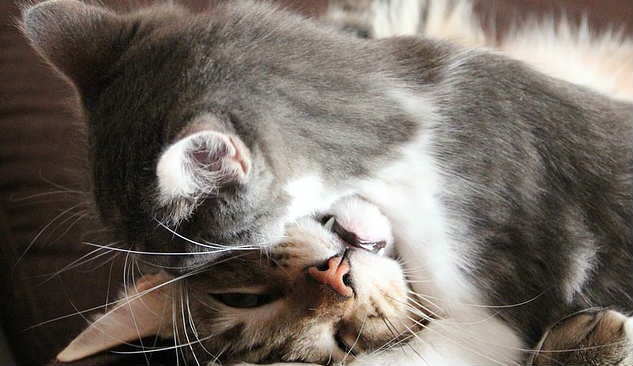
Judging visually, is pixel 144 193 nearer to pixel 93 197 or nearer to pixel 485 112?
pixel 93 197

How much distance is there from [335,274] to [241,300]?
19 cm

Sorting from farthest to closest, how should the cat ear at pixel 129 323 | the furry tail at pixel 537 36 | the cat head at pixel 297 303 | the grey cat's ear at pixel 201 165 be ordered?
1. the furry tail at pixel 537 36
2. the cat ear at pixel 129 323
3. the cat head at pixel 297 303
4. the grey cat's ear at pixel 201 165

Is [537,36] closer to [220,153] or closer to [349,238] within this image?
[349,238]

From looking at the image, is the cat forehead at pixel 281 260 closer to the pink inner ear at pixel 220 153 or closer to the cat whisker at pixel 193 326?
the cat whisker at pixel 193 326

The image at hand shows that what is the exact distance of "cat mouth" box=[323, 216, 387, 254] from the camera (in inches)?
35.6

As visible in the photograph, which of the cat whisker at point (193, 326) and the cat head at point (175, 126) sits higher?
the cat head at point (175, 126)

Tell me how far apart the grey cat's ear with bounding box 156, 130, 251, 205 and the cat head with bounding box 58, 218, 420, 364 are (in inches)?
7.8

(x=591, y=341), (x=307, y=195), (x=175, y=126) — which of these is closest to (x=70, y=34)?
(x=175, y=126)

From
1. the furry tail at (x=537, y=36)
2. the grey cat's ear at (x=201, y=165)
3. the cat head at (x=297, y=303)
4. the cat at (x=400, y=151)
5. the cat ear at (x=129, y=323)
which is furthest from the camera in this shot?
the furry tail at (x=537, y=36)

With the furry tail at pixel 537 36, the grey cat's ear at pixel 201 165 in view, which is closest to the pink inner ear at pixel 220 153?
the grey cat's ear at pixel 201 165

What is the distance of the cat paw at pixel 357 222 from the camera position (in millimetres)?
895

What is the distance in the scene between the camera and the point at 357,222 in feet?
2.96

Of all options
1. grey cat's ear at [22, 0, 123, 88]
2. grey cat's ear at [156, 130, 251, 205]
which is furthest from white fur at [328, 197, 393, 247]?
grey cat's ear at [22, 0, 123, 88]

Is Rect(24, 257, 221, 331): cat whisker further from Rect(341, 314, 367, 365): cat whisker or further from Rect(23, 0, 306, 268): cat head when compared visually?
Rect(341, 314, 367, 365): cat whisker
